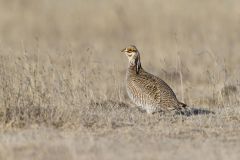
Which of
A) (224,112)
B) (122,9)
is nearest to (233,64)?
(122,9)

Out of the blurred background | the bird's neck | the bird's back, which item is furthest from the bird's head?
the blurred background

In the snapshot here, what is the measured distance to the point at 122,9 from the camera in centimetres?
2220

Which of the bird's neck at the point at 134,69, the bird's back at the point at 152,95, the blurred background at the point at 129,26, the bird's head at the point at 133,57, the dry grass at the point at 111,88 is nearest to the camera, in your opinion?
the dry grass at the point at 111,88

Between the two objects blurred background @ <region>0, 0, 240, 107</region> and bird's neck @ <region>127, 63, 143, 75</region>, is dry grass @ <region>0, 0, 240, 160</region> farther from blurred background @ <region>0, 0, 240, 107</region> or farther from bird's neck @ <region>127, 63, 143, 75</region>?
bird's neck @ <region>127, 63, 143, 75</region>

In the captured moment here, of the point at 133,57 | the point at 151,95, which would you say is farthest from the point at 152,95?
the point at 133,57

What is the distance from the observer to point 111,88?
47.7ft

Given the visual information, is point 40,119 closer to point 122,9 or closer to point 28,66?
point 28,66

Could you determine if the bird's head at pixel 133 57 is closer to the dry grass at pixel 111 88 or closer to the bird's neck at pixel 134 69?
the bird's neck at pixel 134 69

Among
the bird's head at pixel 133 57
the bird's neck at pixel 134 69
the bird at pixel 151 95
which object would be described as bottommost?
the bird at pixel 151 95

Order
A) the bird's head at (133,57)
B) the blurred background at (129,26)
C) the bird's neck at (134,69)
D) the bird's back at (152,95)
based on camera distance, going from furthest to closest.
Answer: the blurred background at (129,26) < the bird's head at (133,57) < the bird's neck at (134,69) < the bird's back at (152,95)

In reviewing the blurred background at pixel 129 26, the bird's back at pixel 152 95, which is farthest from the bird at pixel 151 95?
the blurred background at pixel 129 26

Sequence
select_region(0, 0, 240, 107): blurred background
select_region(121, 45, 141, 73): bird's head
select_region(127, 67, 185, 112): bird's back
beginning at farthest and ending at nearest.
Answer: select_region(0, 0, 240, 107): blurred background
select_region(121, 45, 141, 73): bird's head
select_region(127, 67, 185, 112): bird's back

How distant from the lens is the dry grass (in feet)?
29.1

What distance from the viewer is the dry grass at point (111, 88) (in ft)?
29.1
